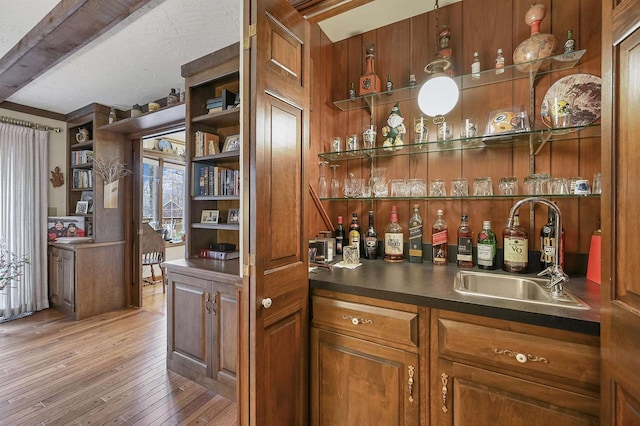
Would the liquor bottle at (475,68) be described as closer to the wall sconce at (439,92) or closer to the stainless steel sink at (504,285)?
the wall sconce at (439,92)

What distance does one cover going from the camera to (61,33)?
5.82ft

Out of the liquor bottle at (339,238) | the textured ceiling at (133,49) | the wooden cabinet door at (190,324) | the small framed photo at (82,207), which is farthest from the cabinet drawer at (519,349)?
the small framed photo at (82,207)

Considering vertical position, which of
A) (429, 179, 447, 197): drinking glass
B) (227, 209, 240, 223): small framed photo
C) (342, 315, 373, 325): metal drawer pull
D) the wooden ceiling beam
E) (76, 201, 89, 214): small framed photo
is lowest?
(342, 315, 373, 325): metal drawer pull

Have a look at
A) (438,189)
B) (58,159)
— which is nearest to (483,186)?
(438,189)

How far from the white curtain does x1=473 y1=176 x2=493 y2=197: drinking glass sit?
4575mm

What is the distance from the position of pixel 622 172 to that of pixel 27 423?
3.03m

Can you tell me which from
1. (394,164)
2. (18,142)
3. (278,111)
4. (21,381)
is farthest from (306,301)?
(18,142)

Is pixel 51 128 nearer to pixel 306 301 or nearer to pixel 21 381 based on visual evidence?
pixel 21 381

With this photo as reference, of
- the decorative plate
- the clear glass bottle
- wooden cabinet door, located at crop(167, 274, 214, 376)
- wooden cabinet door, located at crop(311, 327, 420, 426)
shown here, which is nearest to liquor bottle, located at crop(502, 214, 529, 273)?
the clear glass bottle

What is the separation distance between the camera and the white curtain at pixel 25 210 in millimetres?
3137

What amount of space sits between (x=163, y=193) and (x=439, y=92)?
15.6 feet

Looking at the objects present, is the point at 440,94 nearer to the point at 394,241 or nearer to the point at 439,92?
the point at 439,92

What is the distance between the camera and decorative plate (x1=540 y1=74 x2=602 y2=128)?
4.57 ft

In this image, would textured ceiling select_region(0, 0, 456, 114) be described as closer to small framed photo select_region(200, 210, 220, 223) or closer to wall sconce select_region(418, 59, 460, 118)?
wall sconce select_region(418, 59, 460, 118)
